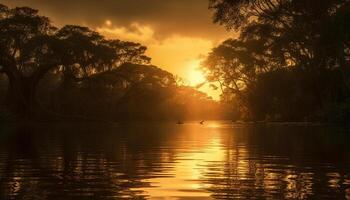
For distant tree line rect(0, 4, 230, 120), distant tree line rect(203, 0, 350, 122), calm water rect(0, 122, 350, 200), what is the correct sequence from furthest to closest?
1. distant tree line rect(0, 4, 230, 120)
2. distant tree line rect(203, 0, 350, 122)
3. calm water rect(0, 122, 350, 200)

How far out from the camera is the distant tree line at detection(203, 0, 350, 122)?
43875 mm

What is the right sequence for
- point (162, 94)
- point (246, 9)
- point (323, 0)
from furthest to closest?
1. point (162, 94)
2. point (246, 9)
3. point (323, 0)

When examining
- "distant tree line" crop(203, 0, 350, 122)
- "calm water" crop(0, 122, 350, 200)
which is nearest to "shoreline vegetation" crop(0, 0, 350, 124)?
"distant tree line" crop(203, 0, 350, 122)

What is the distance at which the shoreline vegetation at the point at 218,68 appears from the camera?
45.6m

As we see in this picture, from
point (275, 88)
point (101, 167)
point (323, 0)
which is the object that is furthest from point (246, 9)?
point (101, 167)

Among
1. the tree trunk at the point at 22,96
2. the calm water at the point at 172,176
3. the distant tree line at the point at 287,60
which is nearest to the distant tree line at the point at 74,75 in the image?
the tree trunk at the point at 22,96

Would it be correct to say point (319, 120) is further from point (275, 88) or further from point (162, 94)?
point (162, 94)

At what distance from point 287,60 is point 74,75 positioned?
27.9 m

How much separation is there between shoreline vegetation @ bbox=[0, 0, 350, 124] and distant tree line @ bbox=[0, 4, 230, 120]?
4.8 inches

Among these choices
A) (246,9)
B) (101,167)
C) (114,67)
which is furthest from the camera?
(114,67)

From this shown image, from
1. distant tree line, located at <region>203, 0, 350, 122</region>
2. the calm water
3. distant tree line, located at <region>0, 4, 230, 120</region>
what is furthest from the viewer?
distant tree line, located at <region>0, 4, 230, 120</region>

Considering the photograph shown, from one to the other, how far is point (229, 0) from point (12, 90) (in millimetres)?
30775

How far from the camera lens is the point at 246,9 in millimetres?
46125

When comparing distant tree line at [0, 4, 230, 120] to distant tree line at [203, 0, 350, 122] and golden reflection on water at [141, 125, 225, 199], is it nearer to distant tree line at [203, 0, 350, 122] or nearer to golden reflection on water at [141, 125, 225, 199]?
distant tree line at [203, 0, 350, 122]
